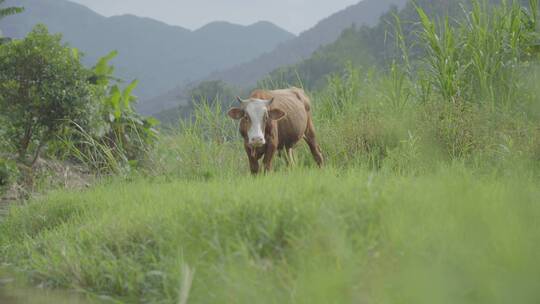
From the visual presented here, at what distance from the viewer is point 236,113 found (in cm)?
669

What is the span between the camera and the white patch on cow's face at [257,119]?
6461 millimetres

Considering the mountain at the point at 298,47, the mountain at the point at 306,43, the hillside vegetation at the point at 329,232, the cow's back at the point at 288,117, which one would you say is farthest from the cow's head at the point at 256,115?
the mountain at the point at 306,43

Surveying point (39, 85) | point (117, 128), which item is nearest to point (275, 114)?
point (39, 85)

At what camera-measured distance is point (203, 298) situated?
340 cm

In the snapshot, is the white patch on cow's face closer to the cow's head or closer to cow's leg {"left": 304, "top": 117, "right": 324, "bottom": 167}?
the cow's head

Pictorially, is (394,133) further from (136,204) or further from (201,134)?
(136,204)

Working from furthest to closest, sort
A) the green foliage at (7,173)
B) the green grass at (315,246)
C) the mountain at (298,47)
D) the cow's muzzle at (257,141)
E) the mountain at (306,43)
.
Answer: the mountain at (306,43) < the mountain at (298,47) < the green foliage at (7,173) < the cow's muzzle at (257,141) < the green grass at (315,246)

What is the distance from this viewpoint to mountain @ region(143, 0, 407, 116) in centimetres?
12694

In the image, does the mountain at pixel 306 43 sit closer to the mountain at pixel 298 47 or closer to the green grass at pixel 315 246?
the mountain at pixel 298 47

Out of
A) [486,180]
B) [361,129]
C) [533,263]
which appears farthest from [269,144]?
[533,263]

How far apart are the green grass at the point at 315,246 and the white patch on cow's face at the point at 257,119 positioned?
1.40 metres

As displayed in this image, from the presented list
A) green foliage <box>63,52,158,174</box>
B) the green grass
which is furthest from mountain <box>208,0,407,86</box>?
→ the green grass

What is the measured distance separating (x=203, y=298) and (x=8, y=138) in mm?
6674

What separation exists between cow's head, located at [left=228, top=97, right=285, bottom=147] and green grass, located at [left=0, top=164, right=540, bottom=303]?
142cm
